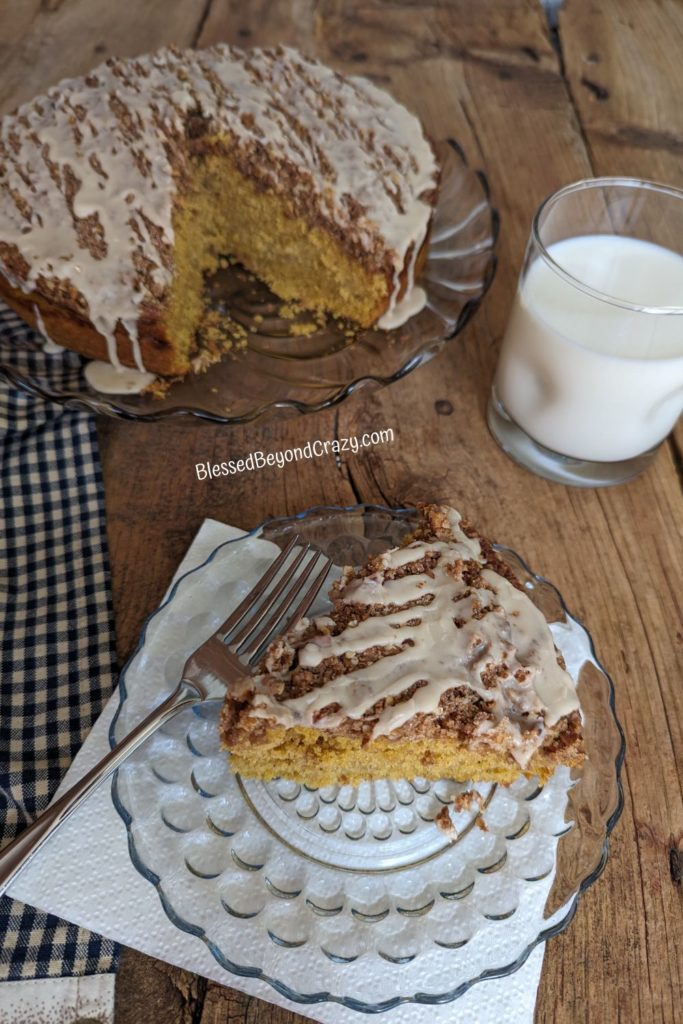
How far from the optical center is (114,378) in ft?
6.63

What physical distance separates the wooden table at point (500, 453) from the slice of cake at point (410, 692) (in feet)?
1.05

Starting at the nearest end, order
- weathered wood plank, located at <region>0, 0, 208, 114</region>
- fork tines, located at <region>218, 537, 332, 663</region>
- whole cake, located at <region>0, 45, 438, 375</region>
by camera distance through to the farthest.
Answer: fork tines, located at <region>218, 537, 332, 663</region> → whole cake, located at <region>0, 45, 438, 375</region> → weathered wood plank, located at <region>0, 0, 208, 114</region>

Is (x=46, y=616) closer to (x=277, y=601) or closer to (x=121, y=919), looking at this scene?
(x=277, y=601)

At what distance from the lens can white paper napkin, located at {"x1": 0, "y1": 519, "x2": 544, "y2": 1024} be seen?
1289 millimetres

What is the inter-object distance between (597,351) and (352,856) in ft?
3.38

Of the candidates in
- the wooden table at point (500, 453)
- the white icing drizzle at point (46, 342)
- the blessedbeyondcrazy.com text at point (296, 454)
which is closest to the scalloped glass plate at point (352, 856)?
the wooden table at point (500, 453)

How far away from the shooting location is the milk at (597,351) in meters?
1.65

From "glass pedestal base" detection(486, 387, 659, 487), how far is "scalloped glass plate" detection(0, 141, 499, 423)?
262 millimetres

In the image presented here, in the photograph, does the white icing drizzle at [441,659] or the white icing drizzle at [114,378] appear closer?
the white icing drizzle at [441,659]

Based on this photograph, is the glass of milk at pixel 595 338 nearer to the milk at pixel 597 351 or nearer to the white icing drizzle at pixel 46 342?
the milk at pixel 597 351

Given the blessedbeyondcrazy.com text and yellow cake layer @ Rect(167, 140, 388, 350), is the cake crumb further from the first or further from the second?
yellow cake layer @ Rect(167, 140, 388, 350)

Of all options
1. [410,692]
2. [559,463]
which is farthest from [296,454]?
[410,692]

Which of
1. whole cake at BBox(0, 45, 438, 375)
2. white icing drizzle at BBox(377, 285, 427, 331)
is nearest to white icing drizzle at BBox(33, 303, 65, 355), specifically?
whole cake at BBox(0, 45, 438, 375)

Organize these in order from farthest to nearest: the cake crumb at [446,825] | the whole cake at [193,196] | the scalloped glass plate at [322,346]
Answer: the whole cake at [193,196] < the scalloped glass plate at [322,346] < the cake crumb at [446,825]
